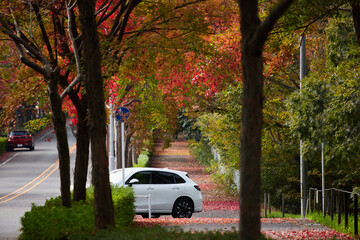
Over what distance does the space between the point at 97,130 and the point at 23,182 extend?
969 inches

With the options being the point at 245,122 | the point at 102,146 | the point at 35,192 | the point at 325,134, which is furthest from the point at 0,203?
the point at 245,122

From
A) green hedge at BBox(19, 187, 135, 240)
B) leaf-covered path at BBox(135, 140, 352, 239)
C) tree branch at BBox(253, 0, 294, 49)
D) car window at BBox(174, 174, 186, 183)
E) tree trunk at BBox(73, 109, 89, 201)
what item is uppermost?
tree branch at BBox(253, 0, 294, 49)

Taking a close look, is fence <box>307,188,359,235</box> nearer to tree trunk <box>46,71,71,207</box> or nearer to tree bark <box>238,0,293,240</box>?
tree trunk <box>46,71,71,207</box>

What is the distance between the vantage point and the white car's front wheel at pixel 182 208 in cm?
1950

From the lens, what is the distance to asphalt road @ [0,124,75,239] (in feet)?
60.8

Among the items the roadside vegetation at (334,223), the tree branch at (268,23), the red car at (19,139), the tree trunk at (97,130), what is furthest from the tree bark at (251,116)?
the red car at (19,139)

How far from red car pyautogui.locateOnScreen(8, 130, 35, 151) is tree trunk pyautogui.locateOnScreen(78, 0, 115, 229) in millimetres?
42453

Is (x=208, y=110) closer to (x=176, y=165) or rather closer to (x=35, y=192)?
(x=35, y=192)

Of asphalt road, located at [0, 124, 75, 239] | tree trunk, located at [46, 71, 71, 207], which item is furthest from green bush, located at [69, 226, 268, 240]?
asphalt road, located at [0, 124, 75, 239]

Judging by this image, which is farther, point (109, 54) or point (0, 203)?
point (0, 203)

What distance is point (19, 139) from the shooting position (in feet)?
169

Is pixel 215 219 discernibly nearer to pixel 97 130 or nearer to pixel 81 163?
pixel 81 163

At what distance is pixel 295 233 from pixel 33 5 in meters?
7.59

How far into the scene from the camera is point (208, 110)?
1029 inches
